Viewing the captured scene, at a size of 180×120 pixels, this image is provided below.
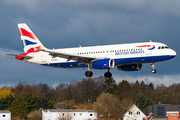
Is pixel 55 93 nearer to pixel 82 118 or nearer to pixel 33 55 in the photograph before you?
pixel 82 118

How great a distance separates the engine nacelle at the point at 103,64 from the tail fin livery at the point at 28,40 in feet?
47.9

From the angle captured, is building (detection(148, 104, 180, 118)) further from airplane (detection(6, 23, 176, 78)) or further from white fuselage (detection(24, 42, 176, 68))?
white fuselage (detection(24, 42, 176, 68))

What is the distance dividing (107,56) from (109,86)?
118m

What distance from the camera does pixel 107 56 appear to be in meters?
59.9

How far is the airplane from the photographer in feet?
190

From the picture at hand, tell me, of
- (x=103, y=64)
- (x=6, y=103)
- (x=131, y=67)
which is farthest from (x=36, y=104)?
(x=103, y=64)

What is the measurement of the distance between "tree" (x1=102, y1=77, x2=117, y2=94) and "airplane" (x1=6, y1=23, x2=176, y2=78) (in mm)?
107640

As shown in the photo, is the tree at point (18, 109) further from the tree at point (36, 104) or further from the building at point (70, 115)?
the building at point (70, 115)

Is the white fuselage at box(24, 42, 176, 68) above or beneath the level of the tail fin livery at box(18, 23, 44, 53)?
beneath

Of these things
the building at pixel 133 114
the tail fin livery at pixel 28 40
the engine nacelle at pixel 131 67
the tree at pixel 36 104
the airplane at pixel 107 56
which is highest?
the tail fin livery at pixel 28 40

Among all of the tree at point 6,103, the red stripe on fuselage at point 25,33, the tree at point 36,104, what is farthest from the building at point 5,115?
the red stripe on fuselage at point 25,33

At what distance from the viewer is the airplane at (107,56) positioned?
57844 mm

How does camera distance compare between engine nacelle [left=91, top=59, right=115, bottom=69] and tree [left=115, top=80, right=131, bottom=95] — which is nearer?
engine nacelle [left=91, top=59, right=115, bottom=69]

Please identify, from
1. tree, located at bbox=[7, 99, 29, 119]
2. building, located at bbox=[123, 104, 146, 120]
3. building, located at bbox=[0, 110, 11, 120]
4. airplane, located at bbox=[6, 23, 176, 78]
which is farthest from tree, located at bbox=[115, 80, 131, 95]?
airplane, located at bbox=[6, 23, 176, 78]
